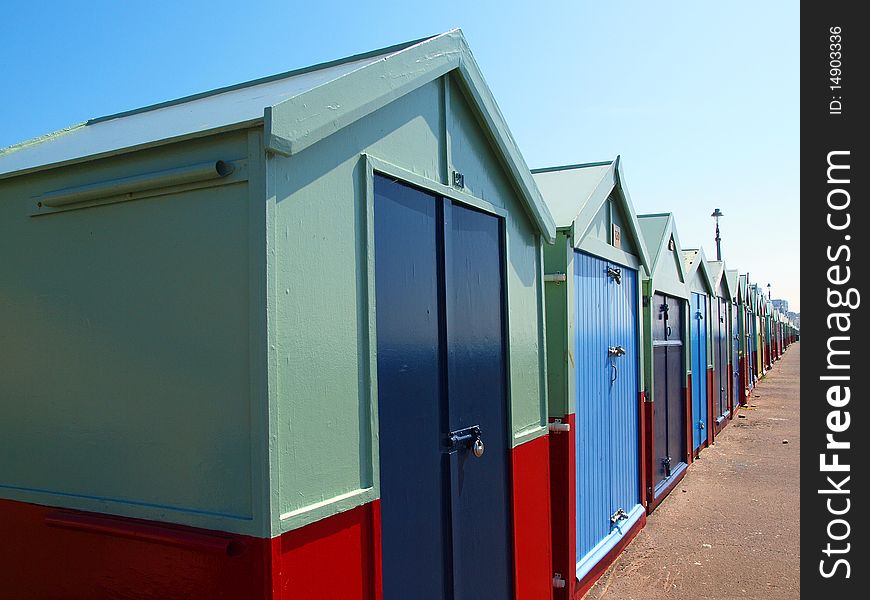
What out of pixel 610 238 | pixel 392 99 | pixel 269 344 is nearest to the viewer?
pixel 269 344

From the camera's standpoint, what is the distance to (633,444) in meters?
A: 7.89

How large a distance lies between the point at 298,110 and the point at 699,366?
12070 mm

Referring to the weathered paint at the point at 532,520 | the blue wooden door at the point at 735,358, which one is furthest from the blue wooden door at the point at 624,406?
the blue wooden door at the point at 735,358

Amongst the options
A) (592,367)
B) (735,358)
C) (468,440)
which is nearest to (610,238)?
(592,367)

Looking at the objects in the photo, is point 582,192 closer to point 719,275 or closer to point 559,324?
point 559,324

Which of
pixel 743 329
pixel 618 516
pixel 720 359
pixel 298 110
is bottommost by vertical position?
pixel 618 516

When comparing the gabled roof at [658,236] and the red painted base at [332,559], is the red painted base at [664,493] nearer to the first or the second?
the gabled roof at [658,236]

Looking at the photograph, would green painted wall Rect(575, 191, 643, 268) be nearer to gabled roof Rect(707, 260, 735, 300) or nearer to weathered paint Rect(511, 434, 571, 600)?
weathered paint Rect(511, 434, 571, 600)

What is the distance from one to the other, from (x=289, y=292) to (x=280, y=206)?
297mm

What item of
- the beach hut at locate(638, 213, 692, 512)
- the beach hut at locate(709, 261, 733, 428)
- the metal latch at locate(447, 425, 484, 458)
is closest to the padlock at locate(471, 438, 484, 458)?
the metal latch at locate(447, 425, 484, 458)

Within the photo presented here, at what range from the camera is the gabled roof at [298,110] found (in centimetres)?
253

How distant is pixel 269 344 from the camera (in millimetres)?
2402

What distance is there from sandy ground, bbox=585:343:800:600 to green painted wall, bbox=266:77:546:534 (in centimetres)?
404
